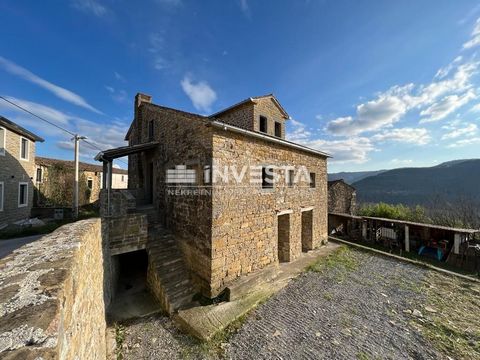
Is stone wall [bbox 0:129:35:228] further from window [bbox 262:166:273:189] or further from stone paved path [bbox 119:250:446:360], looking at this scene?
window [bbox 262:166:273:189]

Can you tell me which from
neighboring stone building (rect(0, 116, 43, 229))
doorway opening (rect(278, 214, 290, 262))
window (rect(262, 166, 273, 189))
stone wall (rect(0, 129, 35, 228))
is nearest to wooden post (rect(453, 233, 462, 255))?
doorway opening (rect(278, 214, 290, 262))

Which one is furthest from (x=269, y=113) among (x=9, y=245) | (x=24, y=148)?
(x=24, y=148)

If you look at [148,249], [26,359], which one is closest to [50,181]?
[148,249]

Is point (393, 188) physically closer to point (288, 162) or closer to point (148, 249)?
point (288, 162)

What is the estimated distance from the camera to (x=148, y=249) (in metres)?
6.89

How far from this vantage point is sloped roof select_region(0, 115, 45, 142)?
11875 mm

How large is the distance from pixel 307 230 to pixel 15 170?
18707 mm

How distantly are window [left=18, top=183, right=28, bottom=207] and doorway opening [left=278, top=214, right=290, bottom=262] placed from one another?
56.7ft

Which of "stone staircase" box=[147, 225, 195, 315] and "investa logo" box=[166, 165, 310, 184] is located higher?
"investa logo" box=[166, 165, 310, 184]

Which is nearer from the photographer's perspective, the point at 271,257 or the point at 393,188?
the point at 271,257

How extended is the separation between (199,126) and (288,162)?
4.19m

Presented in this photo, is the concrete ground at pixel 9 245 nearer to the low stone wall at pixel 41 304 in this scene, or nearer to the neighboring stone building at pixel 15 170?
the neighboring stone building at pixel 15 170

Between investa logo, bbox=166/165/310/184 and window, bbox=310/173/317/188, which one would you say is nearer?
investa logo, bbox=166/165/310/184

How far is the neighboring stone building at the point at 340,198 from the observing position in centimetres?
1627
